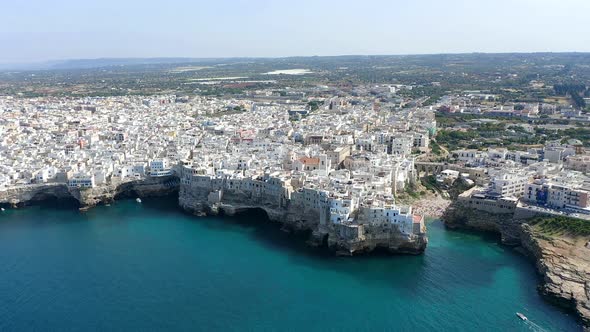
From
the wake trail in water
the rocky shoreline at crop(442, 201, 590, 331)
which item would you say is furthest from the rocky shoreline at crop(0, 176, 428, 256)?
the wake trail in water

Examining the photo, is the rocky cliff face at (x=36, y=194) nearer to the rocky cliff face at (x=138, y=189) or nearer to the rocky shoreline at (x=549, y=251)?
the rocky cliff face at (x=138, y=189)

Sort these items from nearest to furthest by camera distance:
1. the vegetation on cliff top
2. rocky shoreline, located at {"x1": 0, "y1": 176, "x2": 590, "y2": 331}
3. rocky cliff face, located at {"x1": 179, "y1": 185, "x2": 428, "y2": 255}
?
rocky shoreline, located at {"x1": 0, "y1": 176, "x2": 590, "y2": 331}
the vegetation on cliff top
rocky cliff face, located at {"x1": 179, "y1": 185, "x2": 428, "y2": 255}

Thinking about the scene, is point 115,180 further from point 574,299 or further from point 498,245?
point 574,299

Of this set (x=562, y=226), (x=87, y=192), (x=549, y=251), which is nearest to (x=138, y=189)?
(x=87, y=192)

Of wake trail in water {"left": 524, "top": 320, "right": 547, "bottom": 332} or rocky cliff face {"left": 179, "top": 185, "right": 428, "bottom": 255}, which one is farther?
rocky cliff face {"left": 179, "top": 185, "right": 428, "bottom": 255}

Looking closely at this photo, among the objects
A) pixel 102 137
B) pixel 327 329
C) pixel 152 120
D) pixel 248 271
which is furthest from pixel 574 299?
pixel 152 120

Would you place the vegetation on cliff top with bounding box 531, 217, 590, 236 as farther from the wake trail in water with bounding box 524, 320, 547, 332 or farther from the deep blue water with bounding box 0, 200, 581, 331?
the wake trail in water with bounding box 524, 320, 547, 332
